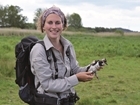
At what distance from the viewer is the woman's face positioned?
2.75 m

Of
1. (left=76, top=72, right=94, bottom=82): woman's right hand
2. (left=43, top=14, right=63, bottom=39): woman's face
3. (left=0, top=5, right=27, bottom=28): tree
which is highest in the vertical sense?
(left=43, top=14, right=63, bottom=39): woman's face

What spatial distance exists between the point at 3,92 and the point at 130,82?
372 cm

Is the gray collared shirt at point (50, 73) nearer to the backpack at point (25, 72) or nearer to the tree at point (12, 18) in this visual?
the backpack at point (25, 72)

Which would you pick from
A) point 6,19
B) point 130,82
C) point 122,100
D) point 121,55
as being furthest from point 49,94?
point 6,19

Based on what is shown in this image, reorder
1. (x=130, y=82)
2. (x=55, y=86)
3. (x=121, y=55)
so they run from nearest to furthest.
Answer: (x=55, y=86), (x=130, y=82), (x=121, y=55)

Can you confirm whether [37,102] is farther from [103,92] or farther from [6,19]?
[6,19]

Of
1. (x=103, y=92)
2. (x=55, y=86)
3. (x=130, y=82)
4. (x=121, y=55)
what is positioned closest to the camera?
(x=55, y=86)

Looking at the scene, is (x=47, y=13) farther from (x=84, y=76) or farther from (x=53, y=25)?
(x=84, y=76)

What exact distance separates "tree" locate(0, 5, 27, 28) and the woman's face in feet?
172

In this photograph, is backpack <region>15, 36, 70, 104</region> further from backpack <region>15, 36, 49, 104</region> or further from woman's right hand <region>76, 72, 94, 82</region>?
woman's right hand <region>76, 72, 94, 82</region>

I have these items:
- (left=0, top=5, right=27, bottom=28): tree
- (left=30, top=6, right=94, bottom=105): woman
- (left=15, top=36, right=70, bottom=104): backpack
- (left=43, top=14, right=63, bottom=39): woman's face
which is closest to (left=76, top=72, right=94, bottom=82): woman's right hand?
(left=30, top=6, right=94, bottom=105): woman

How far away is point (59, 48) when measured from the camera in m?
2.81

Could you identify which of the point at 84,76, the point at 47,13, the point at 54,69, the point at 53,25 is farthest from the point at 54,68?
the point at 47,13

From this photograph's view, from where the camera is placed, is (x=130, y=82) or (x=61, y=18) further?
(x=130, y=82)
